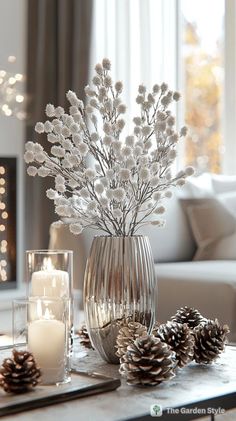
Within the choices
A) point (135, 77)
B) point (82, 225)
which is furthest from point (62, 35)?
point (82, 225)

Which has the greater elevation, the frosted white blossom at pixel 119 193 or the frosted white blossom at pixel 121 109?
the frosted white blossom at pixel 121 109

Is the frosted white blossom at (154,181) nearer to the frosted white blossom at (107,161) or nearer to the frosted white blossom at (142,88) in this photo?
the frosted white blossom at (107,161)

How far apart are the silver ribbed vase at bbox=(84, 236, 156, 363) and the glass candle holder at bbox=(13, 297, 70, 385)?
0.20 meters

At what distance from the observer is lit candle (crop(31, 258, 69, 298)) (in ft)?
5.74

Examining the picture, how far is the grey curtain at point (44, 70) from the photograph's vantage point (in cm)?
492

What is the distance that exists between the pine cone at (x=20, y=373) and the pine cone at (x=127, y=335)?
24cm

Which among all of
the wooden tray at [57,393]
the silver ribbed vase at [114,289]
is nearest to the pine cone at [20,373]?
the wooden tray at [57,393]

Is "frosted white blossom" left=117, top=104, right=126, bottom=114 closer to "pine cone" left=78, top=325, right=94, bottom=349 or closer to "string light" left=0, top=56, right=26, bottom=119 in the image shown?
"pine cone" left=78, top=325, right=94, bottom=349

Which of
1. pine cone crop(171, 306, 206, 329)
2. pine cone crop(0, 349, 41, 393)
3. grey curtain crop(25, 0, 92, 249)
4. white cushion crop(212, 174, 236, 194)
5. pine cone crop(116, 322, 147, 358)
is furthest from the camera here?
grey curtain crop(25, 0, 92, 249)

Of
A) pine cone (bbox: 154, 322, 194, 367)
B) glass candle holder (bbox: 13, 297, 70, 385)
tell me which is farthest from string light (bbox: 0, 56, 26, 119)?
glass candle holder (bbox: 13, 297, 70, 385)

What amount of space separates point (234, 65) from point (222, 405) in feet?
11.1

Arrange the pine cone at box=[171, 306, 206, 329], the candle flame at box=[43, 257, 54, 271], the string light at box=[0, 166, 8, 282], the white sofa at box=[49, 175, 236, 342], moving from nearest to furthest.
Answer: the candle flame at box=[43, 257, 54, 271], the pine cone at box=[171, 306, 206, 329], the white sofa at box=[49, 175, 236, 342], the string light at box=[0, 166, 8, 282]

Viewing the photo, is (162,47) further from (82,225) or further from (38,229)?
(82,225)

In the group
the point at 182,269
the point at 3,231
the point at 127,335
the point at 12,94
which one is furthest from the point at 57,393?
the point at 12,94
